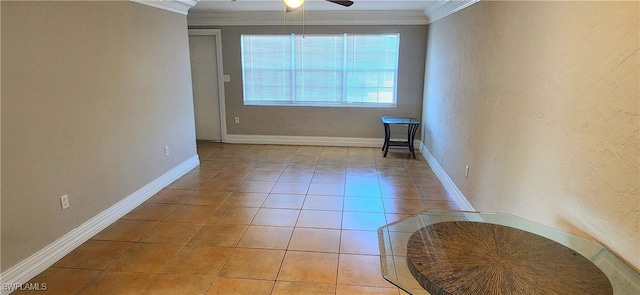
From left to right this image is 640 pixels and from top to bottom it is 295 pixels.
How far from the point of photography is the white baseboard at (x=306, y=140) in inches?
248

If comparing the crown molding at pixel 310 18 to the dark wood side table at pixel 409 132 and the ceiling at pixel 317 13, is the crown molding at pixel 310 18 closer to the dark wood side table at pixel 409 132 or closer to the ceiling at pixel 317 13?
the ceiling at pixel 317 13

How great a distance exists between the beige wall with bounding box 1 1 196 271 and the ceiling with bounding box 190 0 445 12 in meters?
1.03

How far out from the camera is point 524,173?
238cm

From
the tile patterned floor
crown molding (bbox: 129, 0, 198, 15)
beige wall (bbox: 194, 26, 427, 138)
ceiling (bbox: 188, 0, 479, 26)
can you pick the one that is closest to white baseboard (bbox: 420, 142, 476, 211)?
the tile patterned floor

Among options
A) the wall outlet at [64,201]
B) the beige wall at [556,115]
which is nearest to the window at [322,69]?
the beige wall at [556,115]

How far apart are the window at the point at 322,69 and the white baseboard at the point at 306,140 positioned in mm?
579

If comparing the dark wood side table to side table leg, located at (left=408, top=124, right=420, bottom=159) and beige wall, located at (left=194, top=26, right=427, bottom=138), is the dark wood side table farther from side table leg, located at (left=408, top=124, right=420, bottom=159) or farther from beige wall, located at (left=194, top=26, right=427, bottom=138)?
beige wall, located at (left=194, top=26, right=427, bottom=138)

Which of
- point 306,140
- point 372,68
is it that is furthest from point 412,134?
point 306,140

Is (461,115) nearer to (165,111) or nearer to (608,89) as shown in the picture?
(608,89)

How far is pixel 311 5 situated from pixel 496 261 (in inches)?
178

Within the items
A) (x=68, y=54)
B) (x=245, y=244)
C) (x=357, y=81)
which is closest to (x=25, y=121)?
(x=68, y=54)

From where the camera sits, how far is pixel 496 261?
1494 millimetres

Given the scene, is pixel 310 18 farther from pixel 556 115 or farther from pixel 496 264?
pixel 496 264

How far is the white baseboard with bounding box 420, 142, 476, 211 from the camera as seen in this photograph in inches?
139
